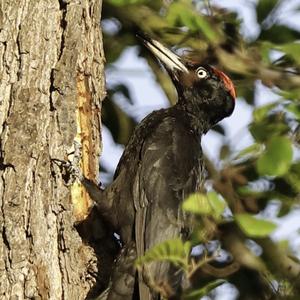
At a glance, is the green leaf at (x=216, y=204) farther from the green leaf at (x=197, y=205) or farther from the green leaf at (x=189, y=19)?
the green leaf at (x=189, y=19)

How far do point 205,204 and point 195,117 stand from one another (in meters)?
2.42

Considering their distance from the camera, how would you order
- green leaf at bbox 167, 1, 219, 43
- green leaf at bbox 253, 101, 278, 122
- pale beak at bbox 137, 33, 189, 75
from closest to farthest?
1. green leaf at bbox 253, 101, 278, 122
2. green leaf at bbox 167, 1, 219, 43
3. pale beak at bbox 137, 33, 189, 75

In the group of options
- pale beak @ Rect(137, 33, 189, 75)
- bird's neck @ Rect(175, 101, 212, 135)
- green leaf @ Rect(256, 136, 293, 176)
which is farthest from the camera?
bird's neck @ Rect(175, 101, 212, 135)

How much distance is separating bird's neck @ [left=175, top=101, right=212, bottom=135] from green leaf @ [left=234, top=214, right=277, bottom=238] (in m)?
2.33

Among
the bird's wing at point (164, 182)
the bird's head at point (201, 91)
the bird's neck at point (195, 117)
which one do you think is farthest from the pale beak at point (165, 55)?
the bird's wing at point (164, 182)

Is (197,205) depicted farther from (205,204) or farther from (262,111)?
(262,111)

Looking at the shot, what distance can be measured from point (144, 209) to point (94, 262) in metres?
0.42

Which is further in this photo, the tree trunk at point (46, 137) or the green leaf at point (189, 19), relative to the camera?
the tree trunk at point (46, 137)

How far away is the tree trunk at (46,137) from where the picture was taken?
11.1 ft

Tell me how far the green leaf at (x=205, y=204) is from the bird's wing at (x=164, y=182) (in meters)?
1.32

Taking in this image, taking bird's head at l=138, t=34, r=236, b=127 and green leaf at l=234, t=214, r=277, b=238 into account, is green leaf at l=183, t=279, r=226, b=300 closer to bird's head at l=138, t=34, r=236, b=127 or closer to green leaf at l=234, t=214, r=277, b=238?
green leaf at l=234, t=214, r=277, b=238

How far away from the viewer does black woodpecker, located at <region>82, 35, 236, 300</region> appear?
3.68m

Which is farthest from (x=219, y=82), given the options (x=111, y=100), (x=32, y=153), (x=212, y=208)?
(x=212, y=208)

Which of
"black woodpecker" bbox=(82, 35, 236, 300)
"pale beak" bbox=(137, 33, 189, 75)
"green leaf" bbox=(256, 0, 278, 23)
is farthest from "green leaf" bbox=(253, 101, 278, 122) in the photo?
"pale beak" bbox=(137, 33, 189, 75)
